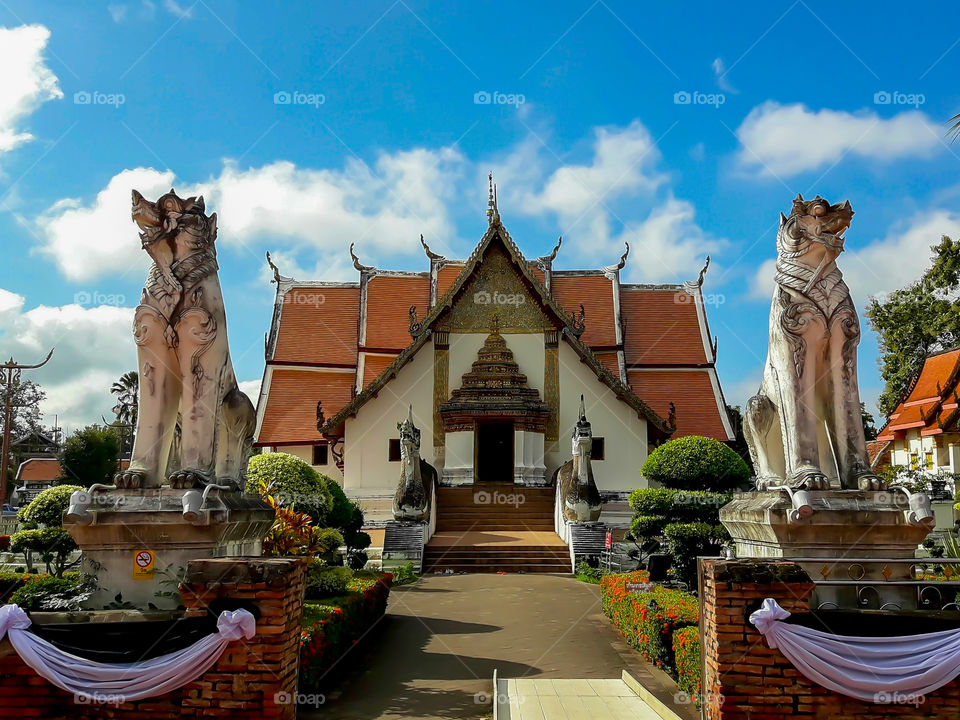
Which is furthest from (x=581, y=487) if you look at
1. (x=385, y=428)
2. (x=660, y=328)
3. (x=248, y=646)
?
(x=248, y=646)

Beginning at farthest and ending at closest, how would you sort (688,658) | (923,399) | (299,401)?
(923,399) < (299,401) < (688,658)

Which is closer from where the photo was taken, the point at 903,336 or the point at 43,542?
the point at 43,542

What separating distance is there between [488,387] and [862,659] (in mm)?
15894

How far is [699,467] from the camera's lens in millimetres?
13703

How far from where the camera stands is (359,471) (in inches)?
798

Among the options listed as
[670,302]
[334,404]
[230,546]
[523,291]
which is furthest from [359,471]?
[230,546]

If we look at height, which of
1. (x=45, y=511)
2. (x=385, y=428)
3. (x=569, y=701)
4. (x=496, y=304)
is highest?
(x=496, y=304)

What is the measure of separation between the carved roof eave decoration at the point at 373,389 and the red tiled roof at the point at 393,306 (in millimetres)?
3111

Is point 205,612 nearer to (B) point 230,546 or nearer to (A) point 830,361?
(B) point 230,546

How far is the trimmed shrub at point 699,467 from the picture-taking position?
13.7 meters

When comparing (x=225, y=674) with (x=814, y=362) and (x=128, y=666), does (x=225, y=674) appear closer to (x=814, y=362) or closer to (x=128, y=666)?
(x=128, y=666)

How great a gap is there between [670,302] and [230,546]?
21.0 metres

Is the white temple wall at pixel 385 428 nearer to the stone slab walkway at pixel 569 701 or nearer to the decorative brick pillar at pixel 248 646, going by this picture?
the stone slab walkway at pixel 569 701

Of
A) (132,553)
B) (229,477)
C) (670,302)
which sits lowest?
(132,553)
